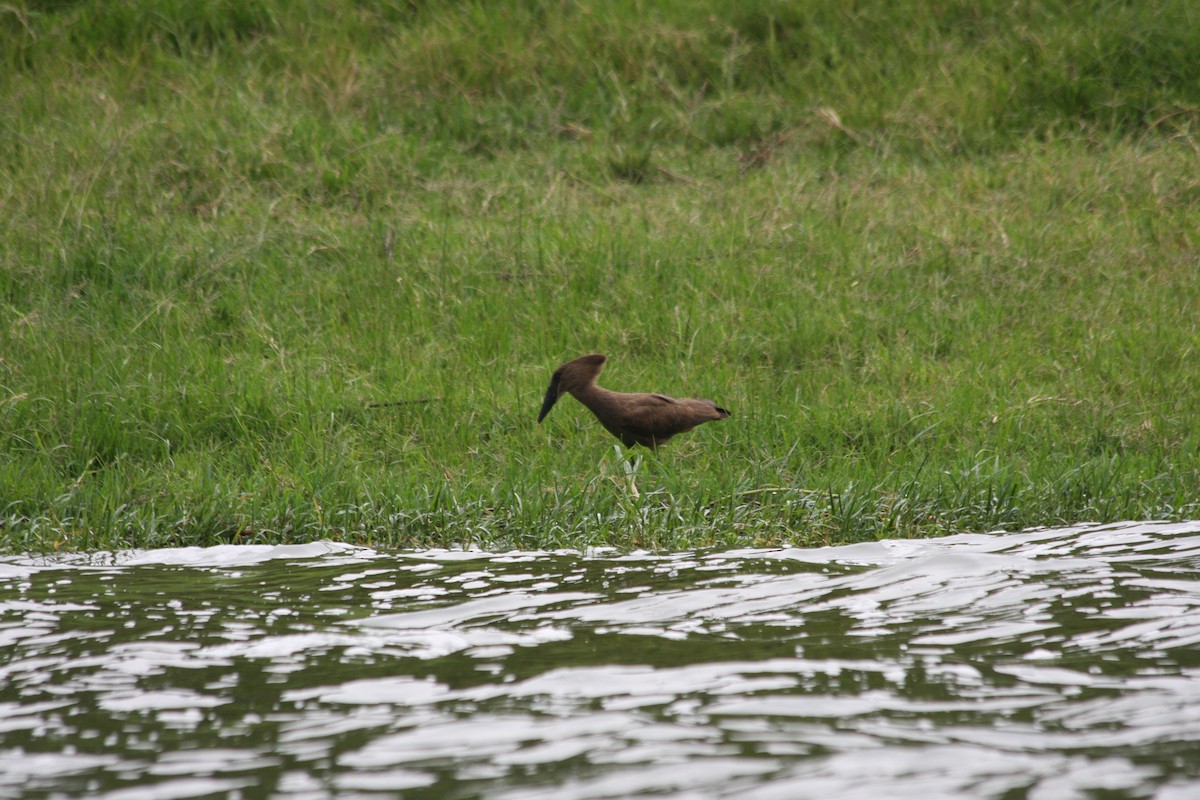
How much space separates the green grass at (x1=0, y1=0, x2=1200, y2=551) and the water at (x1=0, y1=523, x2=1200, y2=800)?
35.9 inches

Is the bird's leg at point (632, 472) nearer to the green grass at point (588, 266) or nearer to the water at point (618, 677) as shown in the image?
the green grass at point (588, 266)

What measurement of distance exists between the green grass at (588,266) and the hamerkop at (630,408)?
175 mm

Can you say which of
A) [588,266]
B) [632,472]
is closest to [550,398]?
[632,472]

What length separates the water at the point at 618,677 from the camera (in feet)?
9.25

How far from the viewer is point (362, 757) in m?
2.94

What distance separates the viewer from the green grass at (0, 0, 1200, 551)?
598 cm

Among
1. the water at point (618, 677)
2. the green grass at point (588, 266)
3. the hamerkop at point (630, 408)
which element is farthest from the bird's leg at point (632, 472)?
the water at point (618, 677)

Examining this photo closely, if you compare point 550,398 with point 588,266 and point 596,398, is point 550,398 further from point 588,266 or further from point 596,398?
point 588,266

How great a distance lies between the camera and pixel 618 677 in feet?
11.4

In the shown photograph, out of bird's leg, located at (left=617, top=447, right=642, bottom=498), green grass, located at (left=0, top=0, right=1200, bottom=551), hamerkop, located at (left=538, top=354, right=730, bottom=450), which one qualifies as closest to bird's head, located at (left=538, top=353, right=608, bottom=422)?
hamerkop, located at (left=538, top=354, right=730, bottom=450)

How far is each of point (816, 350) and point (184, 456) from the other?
3820mm

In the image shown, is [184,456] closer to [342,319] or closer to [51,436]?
[51,436]

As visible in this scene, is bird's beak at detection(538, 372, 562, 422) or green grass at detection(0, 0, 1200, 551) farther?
bird's beak at detection(538, 372, 562, 422)

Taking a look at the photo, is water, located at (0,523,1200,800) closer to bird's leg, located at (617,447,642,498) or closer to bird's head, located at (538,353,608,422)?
bird's leg, located at (617,447,642,498)
